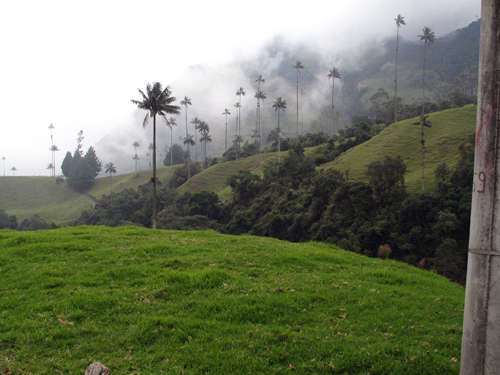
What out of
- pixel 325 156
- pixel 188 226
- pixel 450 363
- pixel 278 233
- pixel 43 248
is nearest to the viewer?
pixel 450 363

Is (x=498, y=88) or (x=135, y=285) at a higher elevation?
(x=498, y=88)

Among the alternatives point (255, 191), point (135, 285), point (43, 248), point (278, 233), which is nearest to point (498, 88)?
point (135, 285)

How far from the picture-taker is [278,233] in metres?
48.9

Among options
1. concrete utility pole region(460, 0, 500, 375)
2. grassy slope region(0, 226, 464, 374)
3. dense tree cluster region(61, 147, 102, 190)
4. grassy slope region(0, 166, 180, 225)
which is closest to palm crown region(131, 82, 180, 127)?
grassy slope region(0, 226, 464, 374)

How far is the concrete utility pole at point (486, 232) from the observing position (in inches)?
141

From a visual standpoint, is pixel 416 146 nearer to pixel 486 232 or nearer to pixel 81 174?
pixel 486 232

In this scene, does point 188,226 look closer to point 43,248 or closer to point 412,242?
point 412,242

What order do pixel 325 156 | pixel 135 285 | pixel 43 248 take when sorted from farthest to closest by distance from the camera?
pixel 325 156
pixel 43 248
pixel 135 285

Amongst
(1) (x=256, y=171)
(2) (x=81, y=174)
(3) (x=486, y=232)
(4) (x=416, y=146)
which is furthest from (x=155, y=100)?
(2) (x=81, y=174)

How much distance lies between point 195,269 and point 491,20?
A: 839 centimetres

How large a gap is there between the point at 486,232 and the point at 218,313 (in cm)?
511

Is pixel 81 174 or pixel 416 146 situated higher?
pixel 416 146

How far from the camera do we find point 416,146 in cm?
6362

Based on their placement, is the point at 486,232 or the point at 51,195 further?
the point at 51,195
